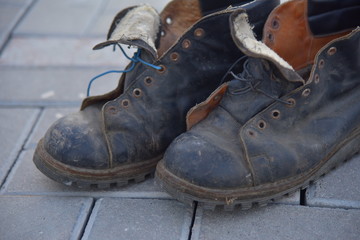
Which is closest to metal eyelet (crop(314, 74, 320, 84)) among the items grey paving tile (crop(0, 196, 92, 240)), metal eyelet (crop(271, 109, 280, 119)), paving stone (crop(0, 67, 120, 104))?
metal eyelet (crop(271, 109, 280, 119))

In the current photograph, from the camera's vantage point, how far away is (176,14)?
1886mm

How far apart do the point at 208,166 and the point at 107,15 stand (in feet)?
6.31

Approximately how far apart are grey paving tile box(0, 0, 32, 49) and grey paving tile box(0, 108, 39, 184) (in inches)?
30.2

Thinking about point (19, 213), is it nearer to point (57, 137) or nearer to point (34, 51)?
point (57, 137)

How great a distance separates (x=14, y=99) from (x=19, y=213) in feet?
2.79

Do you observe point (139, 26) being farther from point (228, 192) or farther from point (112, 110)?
point (228, 192)

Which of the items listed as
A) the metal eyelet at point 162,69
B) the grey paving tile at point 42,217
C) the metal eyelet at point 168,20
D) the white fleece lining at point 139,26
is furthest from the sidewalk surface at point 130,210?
the metal eyelet at point 168,20

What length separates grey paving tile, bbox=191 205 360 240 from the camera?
1451 mm

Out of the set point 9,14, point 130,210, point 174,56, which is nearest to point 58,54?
point 9,14

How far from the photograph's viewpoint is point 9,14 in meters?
3.22

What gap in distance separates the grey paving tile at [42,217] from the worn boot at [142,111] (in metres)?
0.08

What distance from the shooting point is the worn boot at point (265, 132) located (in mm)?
1463

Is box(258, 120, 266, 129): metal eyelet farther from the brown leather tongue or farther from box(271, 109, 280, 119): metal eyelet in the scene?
the brown leather tongue

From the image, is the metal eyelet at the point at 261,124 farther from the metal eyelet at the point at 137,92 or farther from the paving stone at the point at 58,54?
the paving stone at the point at 58,54
